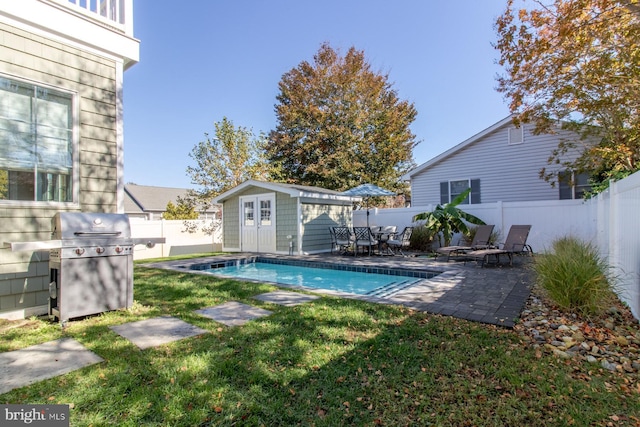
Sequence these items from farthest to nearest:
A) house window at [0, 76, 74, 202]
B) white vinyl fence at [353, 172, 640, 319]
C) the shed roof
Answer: the shed roof → house window at [0, 76, 74, 202] → white vinyl fence at [353, 172, 640, 319]

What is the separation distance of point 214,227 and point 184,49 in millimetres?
8797

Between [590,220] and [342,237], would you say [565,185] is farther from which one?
[342,237]

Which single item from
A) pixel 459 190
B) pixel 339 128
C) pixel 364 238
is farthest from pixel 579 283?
pixel 339 128

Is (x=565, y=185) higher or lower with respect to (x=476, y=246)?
higher

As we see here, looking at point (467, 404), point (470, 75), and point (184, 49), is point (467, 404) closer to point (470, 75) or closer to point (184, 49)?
point (470, 75)

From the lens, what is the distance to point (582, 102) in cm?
905

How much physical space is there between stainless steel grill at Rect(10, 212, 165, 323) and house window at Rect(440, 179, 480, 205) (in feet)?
44.0

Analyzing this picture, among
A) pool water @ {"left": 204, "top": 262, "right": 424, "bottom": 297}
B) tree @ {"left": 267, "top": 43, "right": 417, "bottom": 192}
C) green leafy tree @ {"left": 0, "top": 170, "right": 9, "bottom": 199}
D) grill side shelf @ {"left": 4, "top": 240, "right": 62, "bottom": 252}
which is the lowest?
pool water @ {"left": 204, "top": 262, "right": 424, "bottom": 297}

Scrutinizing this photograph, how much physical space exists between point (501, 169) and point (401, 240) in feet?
19.3

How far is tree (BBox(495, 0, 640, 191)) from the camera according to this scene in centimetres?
695

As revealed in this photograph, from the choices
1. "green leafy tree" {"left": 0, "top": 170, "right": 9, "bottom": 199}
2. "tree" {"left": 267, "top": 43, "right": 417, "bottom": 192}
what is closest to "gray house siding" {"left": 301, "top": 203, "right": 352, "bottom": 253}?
"green leafy tree" {"left": 0, "top": 170, "right": 9, "bottom": 199}

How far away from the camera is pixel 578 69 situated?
28.2 ft

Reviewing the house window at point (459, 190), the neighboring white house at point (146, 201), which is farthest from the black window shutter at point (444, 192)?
the neighboring white house at point (146, 201)

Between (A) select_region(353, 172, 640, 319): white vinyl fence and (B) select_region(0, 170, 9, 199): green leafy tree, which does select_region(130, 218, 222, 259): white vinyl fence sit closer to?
(A) select_region(353, 172, 640, 319): white vinyl fence
